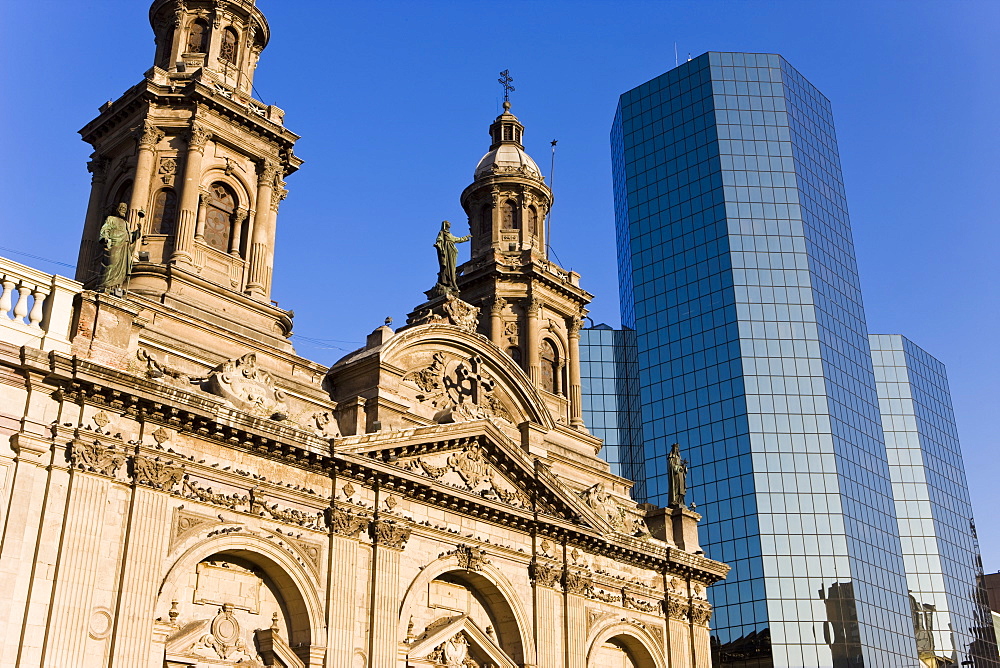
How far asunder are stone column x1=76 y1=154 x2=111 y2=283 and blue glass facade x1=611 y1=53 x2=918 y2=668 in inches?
1702

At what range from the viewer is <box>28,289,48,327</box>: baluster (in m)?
24.6

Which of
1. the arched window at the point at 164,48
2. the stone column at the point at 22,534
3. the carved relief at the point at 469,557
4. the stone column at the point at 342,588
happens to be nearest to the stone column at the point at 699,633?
the carved relief at the point at 469,557

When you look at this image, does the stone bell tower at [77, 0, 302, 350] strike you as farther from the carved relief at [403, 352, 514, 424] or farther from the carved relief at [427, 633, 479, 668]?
the carved relief at [427, 633, 479, 668]

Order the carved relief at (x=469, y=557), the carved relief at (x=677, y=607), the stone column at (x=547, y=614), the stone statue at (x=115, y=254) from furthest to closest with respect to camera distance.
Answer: the carved relief at (x=677, y=607) → the stone column at (x=547, y=614) → the carved relief at (x=469, y=557) → the stone statue at (x=115, y=254)

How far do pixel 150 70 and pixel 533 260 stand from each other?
1810 cm

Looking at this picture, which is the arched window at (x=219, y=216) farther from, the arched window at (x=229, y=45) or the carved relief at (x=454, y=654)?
the carved relief at (x=454, y=654)

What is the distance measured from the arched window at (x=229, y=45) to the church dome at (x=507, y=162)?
1400 cm

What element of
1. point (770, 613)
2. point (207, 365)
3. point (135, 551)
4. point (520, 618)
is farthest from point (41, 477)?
point (770, 613)

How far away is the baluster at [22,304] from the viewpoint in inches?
957

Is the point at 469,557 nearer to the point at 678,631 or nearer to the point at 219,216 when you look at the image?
the point at 678,631

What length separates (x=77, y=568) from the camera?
76.9 feet

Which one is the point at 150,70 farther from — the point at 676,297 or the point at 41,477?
the point at 676,297

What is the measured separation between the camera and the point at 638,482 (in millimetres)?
77125

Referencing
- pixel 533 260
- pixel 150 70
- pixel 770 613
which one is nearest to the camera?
pixel 150 70
